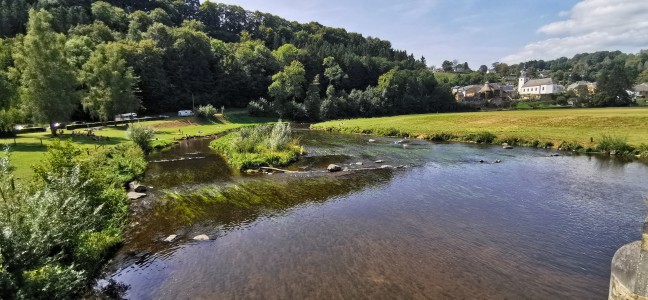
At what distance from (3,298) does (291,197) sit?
18.7m

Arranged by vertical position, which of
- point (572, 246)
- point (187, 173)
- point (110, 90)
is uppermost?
point (110, 90)

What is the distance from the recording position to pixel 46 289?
34.7ft

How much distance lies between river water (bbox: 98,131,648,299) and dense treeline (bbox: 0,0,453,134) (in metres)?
30.3

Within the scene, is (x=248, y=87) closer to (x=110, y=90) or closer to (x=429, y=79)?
(x=110, y=90)

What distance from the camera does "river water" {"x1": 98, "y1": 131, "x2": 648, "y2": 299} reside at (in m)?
14.6

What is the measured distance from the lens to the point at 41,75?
49938 mm

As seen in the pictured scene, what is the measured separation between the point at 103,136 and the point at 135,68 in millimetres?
54251

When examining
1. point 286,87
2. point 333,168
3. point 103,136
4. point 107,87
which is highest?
point 286,87

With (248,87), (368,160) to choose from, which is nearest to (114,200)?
(368,160)

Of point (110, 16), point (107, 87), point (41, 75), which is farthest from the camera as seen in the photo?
point (110, 16)

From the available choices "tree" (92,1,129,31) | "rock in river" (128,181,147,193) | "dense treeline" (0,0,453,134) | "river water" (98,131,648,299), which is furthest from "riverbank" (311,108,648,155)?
"tree" (92,1,129,31)

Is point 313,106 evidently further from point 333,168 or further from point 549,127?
point 333,168

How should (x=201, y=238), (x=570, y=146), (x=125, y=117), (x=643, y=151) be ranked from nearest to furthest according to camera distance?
(x=201, y=238) < (x=643, y=151) < (x=570, y=146) < (x=125, y=117)

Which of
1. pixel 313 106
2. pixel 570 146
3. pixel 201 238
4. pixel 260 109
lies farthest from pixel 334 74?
pixel 201 238
